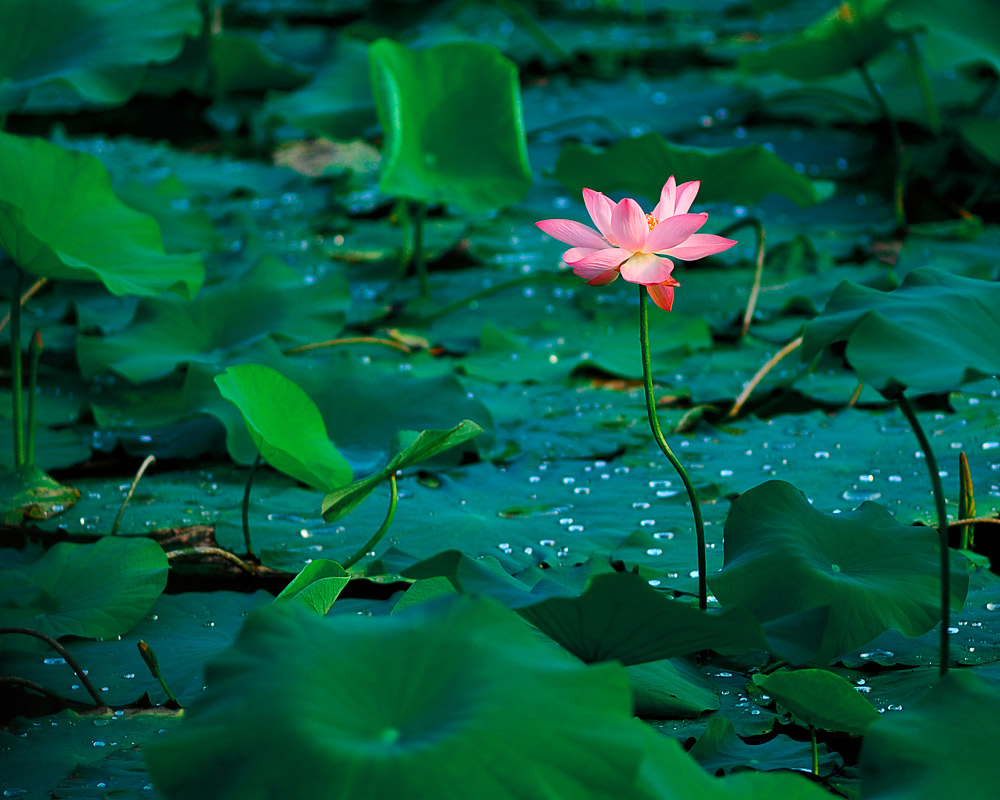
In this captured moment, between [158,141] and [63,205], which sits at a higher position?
[63,205]

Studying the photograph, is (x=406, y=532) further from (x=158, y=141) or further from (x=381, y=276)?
(x=158, y=141)

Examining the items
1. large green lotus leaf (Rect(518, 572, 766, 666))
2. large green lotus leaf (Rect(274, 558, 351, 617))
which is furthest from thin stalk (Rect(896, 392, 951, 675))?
large green lotus leaf (Rect(274, 558, 351, 617))

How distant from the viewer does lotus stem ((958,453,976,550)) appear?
103 cm

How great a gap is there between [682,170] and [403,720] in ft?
4.43

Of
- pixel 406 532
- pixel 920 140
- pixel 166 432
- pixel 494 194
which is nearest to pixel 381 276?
pixel 494 194

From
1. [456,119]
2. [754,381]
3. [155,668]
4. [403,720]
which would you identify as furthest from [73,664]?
[456,119]

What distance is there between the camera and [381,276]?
209 centimetres

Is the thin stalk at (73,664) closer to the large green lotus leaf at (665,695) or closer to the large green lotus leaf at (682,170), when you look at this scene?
the large green lotus leaf at (665,695)

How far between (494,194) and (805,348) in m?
1.22

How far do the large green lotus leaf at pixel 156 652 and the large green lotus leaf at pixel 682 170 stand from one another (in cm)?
103

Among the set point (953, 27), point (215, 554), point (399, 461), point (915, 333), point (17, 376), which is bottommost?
point (215, 554)

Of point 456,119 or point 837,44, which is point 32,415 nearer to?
point 456,119

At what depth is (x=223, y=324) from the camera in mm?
1593

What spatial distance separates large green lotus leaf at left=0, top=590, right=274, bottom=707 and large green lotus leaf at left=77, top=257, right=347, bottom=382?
0.47 meters
